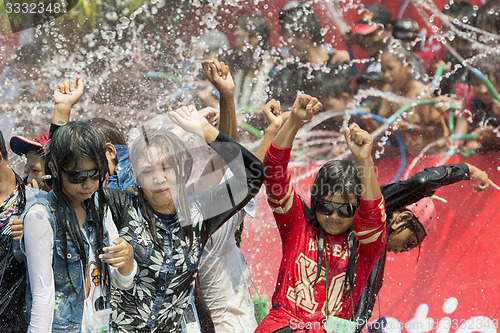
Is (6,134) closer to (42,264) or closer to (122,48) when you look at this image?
(122,48)

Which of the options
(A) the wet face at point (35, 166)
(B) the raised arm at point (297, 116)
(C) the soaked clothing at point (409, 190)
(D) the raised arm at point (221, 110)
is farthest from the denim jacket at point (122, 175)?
(C) the soaked clothing at point (409, 190)

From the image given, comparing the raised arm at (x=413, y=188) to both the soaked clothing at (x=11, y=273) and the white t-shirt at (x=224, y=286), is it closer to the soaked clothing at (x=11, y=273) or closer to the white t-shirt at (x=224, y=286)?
the white t-shirt at (x=224, y=286)

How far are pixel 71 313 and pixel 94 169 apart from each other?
45cm

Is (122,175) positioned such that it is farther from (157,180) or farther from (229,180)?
(229,180)

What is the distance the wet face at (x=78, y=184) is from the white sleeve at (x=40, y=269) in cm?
17

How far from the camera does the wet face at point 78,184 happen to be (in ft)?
7.09

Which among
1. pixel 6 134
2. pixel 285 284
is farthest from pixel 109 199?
pixel 6 134

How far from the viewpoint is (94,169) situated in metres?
2.19

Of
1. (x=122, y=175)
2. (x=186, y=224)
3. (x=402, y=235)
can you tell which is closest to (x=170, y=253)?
(x=186, y=224)

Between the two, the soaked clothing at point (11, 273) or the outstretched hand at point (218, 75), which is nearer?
the soaked clothing at point (11, 273)

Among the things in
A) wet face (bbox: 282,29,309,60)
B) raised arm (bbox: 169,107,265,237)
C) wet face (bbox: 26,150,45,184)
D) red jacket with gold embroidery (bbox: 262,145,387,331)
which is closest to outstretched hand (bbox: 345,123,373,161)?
red jacket with gold embroidery (bbox: 262,145,387,331)

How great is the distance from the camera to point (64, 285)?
2100 mm

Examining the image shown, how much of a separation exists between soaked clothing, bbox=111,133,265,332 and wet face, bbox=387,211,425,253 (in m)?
1.01

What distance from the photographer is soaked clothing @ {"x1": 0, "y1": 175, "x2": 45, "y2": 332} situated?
2.45 metres
